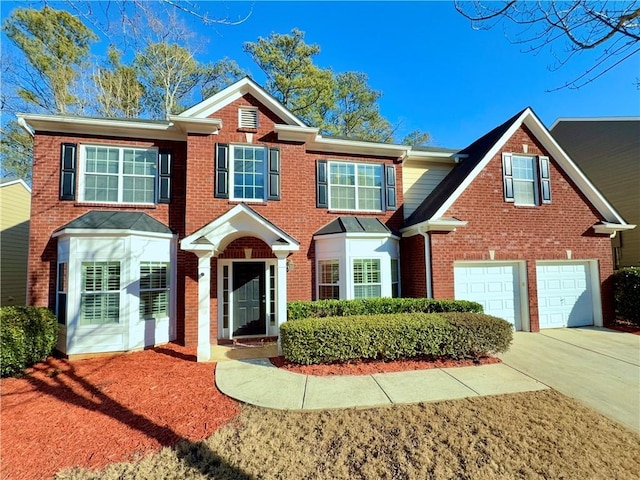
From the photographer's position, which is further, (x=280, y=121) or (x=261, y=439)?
(x=280, y=121)

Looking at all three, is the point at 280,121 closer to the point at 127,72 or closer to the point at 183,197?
the point at 183,197

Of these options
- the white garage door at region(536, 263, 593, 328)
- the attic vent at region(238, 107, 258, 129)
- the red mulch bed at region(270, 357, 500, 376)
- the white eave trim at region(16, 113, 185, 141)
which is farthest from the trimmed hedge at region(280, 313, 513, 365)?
the white eave trim at region(16, 113, 185, 141)

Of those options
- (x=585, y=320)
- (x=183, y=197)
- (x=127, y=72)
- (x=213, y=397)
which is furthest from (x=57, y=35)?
(x=585, y=320)

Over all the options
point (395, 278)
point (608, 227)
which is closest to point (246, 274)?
point (395, 278)

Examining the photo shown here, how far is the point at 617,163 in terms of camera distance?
1444 centimetres

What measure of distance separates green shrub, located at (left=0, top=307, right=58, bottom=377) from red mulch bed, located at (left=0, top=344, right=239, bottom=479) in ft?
0.99

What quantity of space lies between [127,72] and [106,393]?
19174mm

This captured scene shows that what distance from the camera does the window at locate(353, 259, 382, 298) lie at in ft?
30.7

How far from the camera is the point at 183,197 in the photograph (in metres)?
9.38

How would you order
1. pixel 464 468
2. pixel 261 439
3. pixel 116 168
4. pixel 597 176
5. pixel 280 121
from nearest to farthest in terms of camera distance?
pixel 464 468 < pixel 261 439 < pixel 116 168 < pixel 280 121 < pixel 597 176

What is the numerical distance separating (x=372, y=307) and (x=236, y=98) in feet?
24.4

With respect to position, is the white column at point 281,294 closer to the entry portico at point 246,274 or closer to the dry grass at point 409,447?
the entry portico at point 246,274

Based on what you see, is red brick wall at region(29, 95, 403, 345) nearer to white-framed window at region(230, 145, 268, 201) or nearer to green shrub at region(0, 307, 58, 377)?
white-framed window at region(230, 145, 268, 201)

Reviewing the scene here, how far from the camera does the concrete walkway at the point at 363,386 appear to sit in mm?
5035
